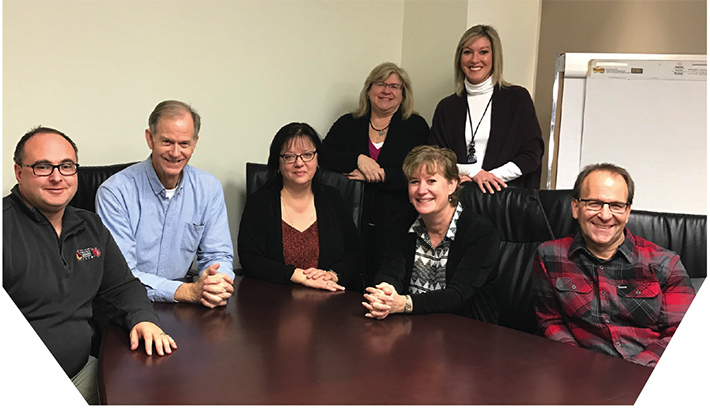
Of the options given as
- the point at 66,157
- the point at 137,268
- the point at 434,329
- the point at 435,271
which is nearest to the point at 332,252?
the point at 435,271

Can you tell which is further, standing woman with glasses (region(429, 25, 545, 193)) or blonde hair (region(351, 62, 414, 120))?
blonde hair (region(351, 62, 414, 120))

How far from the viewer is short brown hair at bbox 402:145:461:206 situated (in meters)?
2.44

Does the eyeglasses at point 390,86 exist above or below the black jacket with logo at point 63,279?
above

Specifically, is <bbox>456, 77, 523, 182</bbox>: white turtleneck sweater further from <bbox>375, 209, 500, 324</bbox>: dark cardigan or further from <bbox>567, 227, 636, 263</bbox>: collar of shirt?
<bbox>567, 227, 636, 263</bbox>: collar of shirt

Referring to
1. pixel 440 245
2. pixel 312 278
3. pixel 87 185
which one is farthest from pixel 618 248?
pixel 87 185

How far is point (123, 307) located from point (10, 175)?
129 centimetres

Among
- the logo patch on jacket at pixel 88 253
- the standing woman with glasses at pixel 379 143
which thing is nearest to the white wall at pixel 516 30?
the standing woman with glasses at pixel 379 143

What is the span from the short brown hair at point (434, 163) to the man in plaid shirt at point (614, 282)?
1.68ft

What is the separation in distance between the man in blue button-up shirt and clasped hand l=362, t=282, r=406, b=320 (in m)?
0.68

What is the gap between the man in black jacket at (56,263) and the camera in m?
1.83

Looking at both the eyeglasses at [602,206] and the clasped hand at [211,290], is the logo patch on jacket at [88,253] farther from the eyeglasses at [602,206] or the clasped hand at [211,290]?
the eyeglasses at [602,206]

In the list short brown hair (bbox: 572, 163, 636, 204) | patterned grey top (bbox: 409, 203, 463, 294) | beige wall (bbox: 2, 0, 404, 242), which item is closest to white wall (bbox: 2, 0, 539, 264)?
beige wall (bbox: 2, 0, 404, 242)

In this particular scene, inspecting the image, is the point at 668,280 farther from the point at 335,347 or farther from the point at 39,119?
the point at 39,119

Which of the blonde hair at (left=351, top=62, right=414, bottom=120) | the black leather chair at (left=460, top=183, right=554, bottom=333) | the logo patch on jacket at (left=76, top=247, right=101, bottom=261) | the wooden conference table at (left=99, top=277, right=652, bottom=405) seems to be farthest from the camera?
the blonde hair at (left=351, top=62, right=414, bottom=120)
